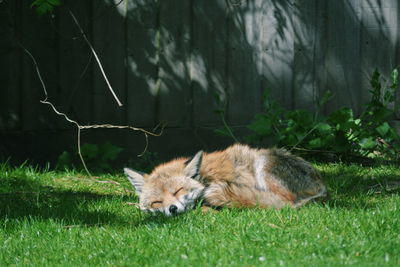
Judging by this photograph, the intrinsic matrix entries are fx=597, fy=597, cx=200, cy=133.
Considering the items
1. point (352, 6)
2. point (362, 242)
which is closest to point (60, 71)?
point (352, 6)

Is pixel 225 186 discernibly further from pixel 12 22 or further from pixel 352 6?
pixel 352 6

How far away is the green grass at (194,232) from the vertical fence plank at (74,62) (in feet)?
5.14

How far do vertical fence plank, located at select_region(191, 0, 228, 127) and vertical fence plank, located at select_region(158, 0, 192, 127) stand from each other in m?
0.10

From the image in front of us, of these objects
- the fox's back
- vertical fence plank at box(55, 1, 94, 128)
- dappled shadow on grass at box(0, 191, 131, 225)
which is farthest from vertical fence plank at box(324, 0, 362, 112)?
dappled shadow on grass at box(0, 191, 131, 225)

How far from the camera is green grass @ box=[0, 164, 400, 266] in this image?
3959 millimetres

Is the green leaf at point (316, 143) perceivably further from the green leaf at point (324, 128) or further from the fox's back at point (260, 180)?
the fox's back at point (260, 180)

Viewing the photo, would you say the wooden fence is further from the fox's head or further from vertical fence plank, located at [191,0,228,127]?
the fox's head

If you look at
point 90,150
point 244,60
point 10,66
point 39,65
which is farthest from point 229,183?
point 10,66

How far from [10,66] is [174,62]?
2110 millimetres

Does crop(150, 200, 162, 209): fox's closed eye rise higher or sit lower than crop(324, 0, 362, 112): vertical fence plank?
lower

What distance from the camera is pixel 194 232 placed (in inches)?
181

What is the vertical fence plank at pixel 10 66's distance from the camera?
7.34 meters

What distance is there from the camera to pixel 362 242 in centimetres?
407

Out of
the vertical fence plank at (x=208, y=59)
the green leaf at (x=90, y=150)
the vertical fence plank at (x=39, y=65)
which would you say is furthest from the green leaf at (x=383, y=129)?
the vertical fence plank at (x=39, y=65)
